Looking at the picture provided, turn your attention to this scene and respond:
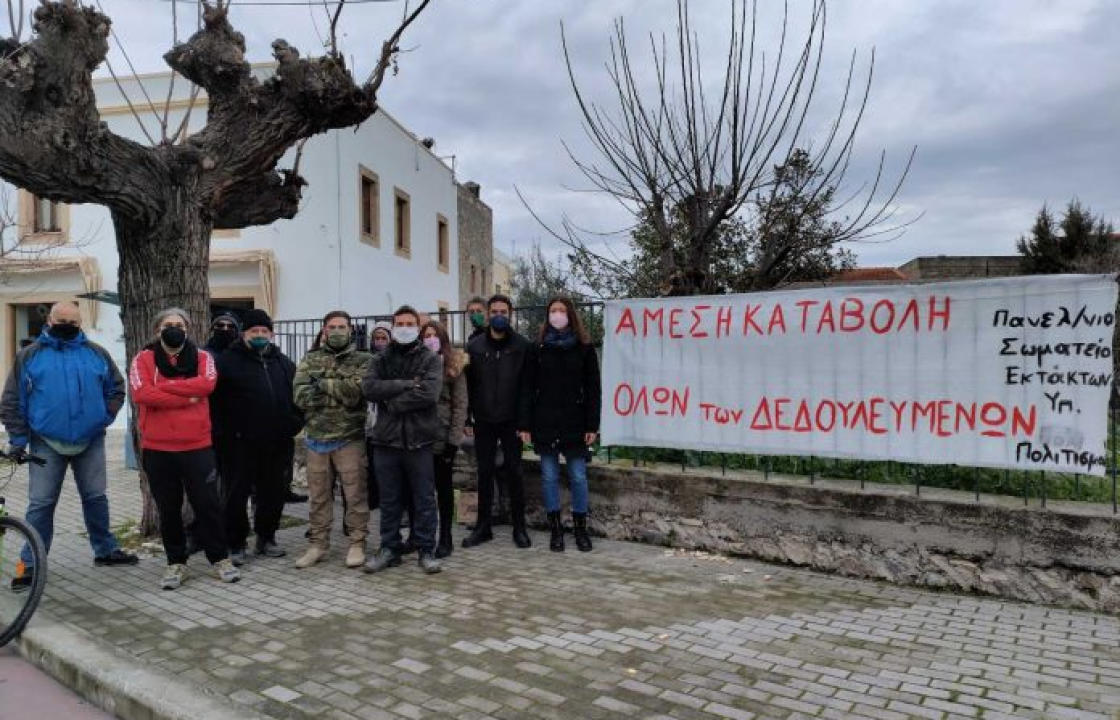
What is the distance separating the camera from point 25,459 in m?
5.03

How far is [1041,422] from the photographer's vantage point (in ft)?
16.0

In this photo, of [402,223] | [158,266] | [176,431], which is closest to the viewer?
[176,431]

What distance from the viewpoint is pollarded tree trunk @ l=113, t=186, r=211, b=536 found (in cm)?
627

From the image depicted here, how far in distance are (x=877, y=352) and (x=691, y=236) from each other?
327 cm

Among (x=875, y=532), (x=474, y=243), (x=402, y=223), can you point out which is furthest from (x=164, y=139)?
(x=474, y=243)

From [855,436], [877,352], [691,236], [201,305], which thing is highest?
[691,236]

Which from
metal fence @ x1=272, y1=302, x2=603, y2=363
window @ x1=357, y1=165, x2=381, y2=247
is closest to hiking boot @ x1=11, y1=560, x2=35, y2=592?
metal fence @ x1=272, y1=302, x2=603, y2=363

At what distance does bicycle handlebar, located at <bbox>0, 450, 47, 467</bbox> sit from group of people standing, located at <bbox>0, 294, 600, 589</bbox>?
12cm

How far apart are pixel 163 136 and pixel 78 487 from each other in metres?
2.92

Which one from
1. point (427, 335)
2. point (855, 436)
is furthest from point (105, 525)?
point (855, 436)

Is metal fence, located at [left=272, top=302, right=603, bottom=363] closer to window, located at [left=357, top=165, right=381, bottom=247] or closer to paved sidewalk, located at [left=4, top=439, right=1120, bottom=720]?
paved sidewalk, located at [left=4, top=439, right=1120, bottom=720]

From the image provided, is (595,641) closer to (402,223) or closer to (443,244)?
(402,223)

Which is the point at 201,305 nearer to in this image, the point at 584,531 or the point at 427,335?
the point at 427,335

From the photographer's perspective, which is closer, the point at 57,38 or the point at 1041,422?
the point at 1041,422
